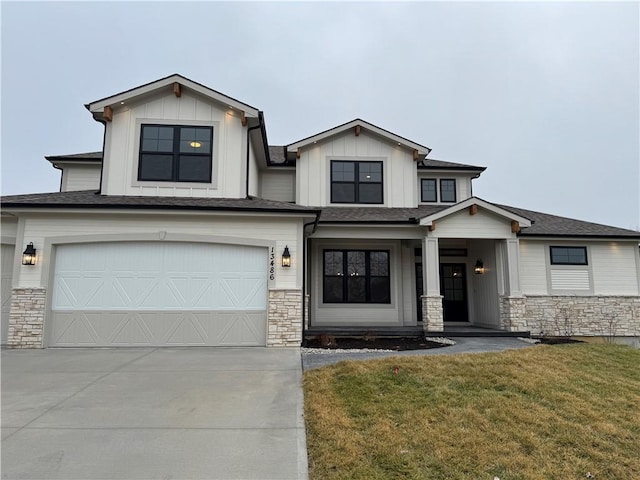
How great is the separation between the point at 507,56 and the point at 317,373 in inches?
1452

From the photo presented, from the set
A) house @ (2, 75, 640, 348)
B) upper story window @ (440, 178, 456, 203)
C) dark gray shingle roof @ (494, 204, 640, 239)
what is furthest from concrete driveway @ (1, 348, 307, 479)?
upper story window @ (440, 178, 456, 203)

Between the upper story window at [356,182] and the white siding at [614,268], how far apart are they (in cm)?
722

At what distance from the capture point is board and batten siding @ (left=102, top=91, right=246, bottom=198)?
10.2 metres

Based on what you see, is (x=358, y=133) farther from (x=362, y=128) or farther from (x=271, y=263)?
(x=271, y=263)

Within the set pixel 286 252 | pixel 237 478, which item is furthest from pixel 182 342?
pixel 237 478

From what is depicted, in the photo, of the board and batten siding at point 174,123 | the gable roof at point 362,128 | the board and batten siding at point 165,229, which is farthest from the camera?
the gable roof at point 362,128

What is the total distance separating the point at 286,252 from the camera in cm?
932

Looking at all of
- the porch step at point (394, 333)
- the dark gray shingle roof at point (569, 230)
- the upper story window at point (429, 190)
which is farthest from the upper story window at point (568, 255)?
the upper story window at point (429, 190)

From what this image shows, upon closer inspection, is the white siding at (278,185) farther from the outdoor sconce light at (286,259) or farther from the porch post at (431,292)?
the porch post at (431,292)

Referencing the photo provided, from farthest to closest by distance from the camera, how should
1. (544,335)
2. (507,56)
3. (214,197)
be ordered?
1. (507,56)
2. (544,335)
3. (214,197)

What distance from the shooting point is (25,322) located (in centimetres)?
875

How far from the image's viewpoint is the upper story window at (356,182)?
12820 mm

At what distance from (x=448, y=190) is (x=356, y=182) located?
3.70 metres

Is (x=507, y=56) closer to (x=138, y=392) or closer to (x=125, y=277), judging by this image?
(x=125, y=277)
